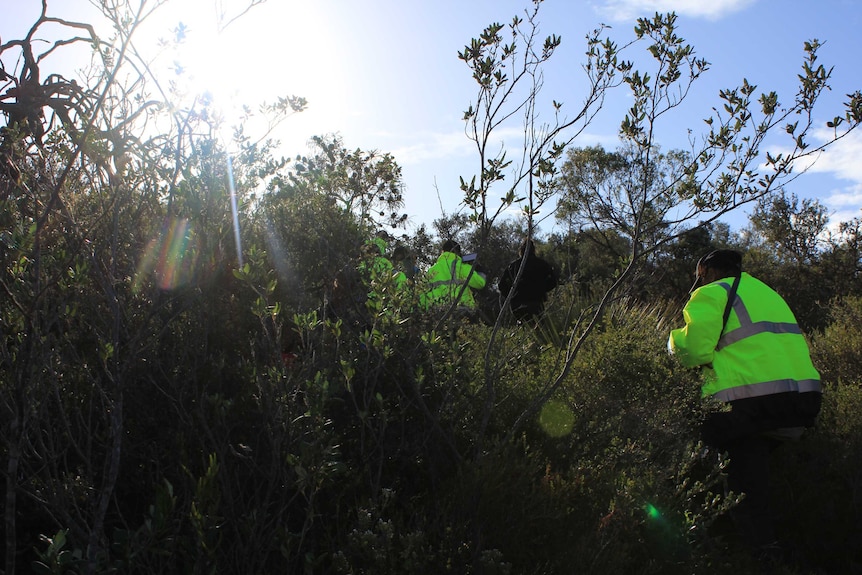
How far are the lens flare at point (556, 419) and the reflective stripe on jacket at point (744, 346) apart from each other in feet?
2.54

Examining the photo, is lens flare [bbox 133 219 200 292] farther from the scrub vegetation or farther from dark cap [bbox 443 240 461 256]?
dark cap [bbox 443 240 461 256]

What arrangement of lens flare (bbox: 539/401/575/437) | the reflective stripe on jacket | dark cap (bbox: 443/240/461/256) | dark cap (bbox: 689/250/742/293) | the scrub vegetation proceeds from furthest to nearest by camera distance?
1. dark cap (bbox: 443/240/461/256)
2. dark cap (bbox: 689/250/742/293)
3. the reflective stripe on jacket
4. lens flare (bbox: 539/401/575/437)
5. the scrub vegetation

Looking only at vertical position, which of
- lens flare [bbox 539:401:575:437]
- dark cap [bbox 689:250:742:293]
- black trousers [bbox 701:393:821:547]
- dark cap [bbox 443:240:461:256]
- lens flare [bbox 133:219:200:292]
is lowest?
black trousers [bbox 701:393:821:547]

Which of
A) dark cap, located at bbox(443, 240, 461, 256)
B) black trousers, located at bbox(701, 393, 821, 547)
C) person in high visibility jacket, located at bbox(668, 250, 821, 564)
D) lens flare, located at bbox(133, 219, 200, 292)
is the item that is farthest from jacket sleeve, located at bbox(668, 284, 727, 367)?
A: lens flare, located at bbox(133, 219, 200, 292)

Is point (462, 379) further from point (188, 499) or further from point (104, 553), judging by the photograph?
point (104, 553)

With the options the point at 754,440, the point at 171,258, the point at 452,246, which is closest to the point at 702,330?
the point at 754,440

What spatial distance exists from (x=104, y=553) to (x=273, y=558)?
2.24 feet

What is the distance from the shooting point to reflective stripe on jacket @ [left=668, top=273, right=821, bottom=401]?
3945mm

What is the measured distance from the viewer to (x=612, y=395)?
12.7 feet

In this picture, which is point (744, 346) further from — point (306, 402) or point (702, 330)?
point (306, 402)

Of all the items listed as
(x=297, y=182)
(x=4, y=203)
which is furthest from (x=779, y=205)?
(x=4, y=203)

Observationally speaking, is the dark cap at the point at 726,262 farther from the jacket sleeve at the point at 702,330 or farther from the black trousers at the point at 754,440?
the black trousers at the point at 754,440

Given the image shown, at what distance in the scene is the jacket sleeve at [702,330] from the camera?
4.01 meters

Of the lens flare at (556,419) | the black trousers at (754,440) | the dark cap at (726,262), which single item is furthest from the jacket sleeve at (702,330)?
the lens flare at (556,419)
